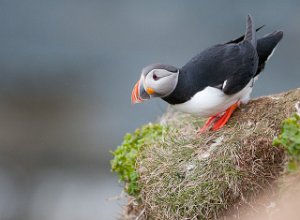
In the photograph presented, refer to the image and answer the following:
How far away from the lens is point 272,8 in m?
12.5

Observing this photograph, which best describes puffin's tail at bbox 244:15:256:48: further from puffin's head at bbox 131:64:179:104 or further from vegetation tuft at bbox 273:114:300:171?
vegetation tuft at bbox 273:114:300:171

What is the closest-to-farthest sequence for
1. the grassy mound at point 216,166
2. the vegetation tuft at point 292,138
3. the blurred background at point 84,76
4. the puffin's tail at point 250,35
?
Result: the vegetation tuft at point 292,138 < the grassy mound at point 216,166 < the puffin's tail at point 250,35 < the blurred background at point 84,76

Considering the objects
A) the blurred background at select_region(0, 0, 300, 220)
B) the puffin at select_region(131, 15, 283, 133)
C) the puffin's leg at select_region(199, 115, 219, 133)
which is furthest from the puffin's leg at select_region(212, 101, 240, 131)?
the blurred background at select_region(0, 0, 300, 220)

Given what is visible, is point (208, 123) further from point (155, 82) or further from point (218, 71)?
point (155, 82)

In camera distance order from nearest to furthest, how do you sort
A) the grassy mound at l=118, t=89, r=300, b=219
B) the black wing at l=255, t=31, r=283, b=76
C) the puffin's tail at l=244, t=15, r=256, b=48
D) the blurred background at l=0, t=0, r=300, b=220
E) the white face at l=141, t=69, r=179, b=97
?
1. the grassy mound at l=118, t=89, r=300, b=219
2. the white face at l=141, t=69, r=179, b=97
3. the puffin's tail at l=244, t=15, r=256, b=48
4. the black wing at l=255, t=31, r=283, b=76
5. the blurred background at l=0, t=0, r=300, b=220

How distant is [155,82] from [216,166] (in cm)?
85

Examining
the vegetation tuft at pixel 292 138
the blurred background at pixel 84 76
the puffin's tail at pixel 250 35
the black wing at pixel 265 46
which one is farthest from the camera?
the blurred background at pixel 84 76

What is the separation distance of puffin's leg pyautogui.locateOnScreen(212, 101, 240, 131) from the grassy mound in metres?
0.04

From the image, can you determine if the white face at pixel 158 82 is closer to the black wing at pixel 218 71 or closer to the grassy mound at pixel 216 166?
the black wing at pixel 218 71

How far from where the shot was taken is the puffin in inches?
196

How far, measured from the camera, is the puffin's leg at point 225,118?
5.10 metres

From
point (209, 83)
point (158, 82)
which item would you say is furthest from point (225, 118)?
point (158, 82)

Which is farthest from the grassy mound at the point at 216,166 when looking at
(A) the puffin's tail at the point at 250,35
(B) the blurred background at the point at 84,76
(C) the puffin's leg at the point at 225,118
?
(B) the blurred background at the point at 84,76

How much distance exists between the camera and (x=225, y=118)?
519 centimetres
